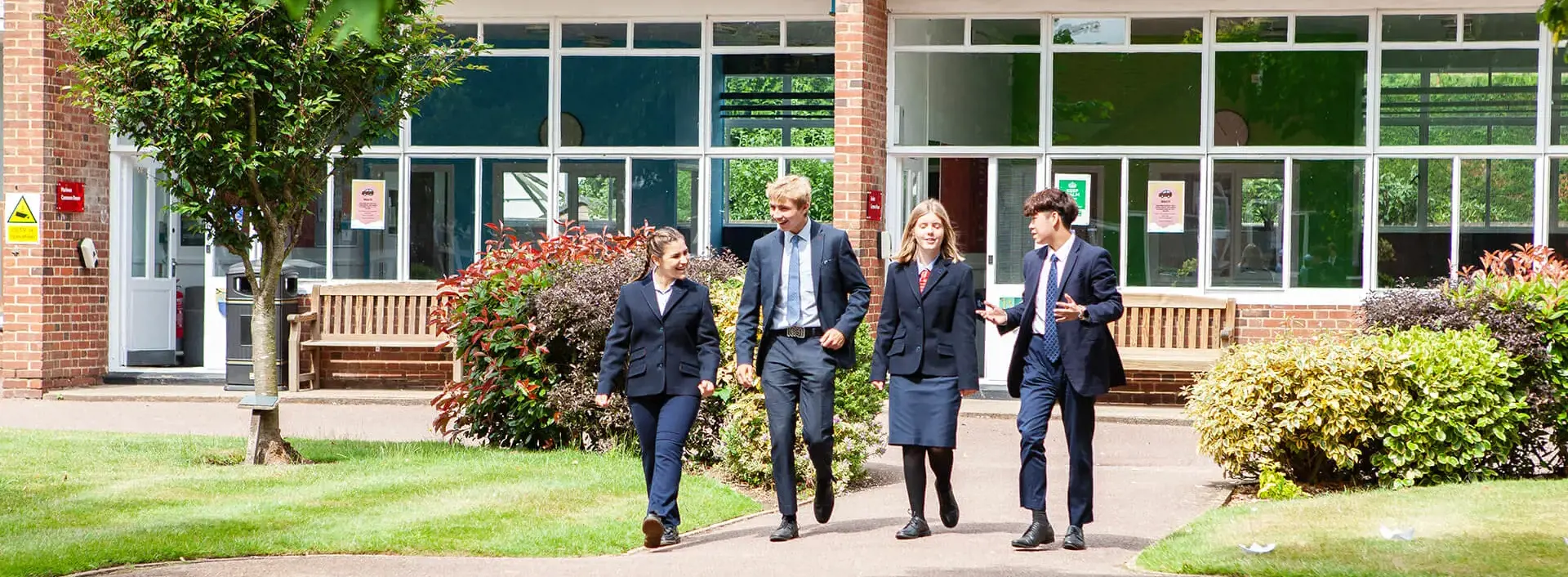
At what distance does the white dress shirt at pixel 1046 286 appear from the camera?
8.03 metres

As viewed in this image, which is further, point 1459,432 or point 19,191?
point 19,191

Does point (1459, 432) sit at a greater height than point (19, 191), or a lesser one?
lesser

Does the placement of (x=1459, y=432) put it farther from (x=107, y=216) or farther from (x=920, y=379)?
(x=107, y=216)

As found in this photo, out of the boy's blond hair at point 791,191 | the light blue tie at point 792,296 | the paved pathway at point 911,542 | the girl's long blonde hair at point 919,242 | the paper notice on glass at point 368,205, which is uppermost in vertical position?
the paper notice on glass at point 368,205

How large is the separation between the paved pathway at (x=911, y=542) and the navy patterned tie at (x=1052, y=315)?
90 cm

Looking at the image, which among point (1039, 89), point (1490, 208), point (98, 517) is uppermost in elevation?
point (1039, 89)

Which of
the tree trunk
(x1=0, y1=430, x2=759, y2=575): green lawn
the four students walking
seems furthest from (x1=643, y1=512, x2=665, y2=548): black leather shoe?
the tree trunk

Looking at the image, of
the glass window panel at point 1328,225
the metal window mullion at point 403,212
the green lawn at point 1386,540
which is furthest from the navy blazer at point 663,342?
the metal window mullion at point 403,212

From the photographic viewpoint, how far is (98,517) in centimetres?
854

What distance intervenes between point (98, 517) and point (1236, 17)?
10905 mm

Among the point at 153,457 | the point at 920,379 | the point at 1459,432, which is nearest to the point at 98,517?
the point at 153,457

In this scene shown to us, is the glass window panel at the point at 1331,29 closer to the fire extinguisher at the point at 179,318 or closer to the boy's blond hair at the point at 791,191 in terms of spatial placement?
the boy's blond hair at the point at 791,191

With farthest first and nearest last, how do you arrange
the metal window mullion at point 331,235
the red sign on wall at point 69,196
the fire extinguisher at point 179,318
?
the fire extinguisher at point 179,318
the metal window mullion at point 331,235
the red sign on wall at point 69,196

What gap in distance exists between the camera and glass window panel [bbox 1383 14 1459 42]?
15.4m
